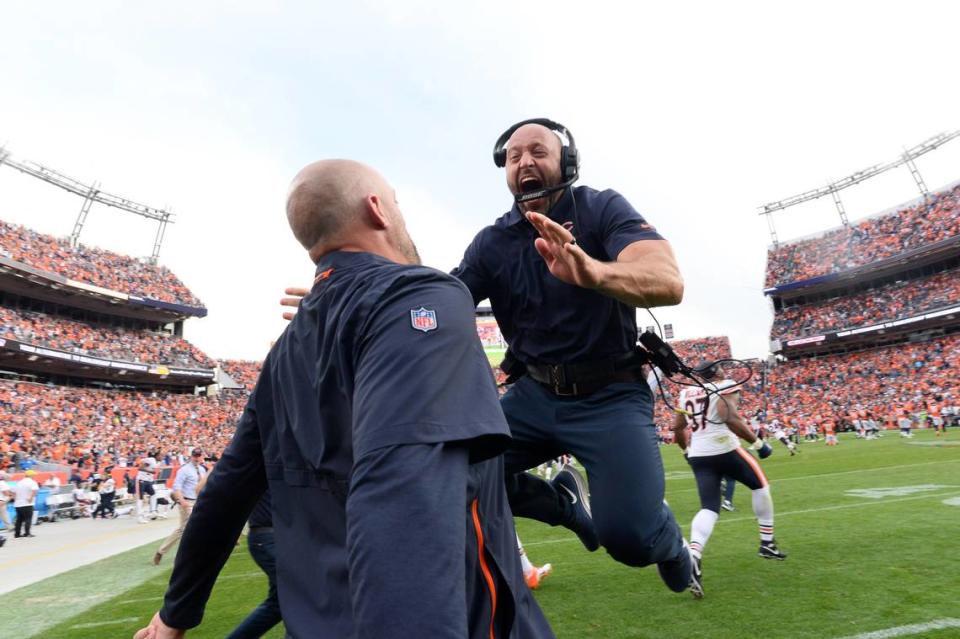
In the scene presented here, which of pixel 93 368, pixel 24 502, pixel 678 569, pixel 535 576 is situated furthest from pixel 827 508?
pixel 93 368

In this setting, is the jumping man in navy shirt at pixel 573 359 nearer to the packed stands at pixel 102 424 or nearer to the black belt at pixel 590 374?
the black belt at pixel 590 374

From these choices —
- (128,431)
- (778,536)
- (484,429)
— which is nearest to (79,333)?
(128,431)

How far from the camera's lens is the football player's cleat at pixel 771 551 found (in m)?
6.02

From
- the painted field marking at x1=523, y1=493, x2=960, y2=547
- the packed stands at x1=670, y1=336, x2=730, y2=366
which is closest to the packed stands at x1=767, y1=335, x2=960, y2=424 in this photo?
the packed stands at x1=670, y1=336, x2=730, y2=366

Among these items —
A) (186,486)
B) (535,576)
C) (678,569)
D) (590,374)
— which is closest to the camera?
(590,374)

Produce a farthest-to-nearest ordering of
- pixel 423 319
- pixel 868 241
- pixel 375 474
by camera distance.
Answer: pixel 868 241, pixel 423 319, pixel 375 474

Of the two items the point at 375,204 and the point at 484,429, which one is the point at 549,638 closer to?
the point at 484,429

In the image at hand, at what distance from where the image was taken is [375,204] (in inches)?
60.9

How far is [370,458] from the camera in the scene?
39.1 inches

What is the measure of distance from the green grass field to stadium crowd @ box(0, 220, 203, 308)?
134 feet

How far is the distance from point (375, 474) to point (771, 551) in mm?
6280

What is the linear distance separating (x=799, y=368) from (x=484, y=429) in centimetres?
5769

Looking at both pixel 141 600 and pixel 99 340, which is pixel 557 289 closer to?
pixel 141 600

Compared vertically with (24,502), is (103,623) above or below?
below
